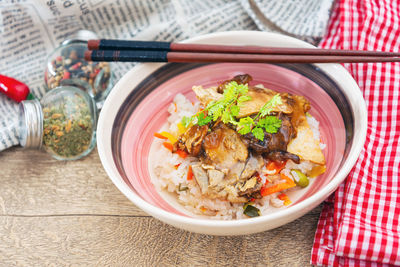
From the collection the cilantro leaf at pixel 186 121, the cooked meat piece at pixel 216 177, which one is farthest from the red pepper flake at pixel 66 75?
the cooked meat piece at pixel 216 177

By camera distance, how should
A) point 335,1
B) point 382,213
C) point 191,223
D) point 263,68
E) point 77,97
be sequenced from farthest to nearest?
1. point 335,1
2. point 77,97
3. point 263,68
4. point 382,213
5. point 191,223

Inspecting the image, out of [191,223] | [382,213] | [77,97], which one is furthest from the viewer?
[77,97]

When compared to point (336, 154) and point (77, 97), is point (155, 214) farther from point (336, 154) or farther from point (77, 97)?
point (77, 97)

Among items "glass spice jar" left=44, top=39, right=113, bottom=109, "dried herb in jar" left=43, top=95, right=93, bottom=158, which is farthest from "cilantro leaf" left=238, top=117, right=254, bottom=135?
"glass spice jar" left=44, top=39, right=113, bottom=109

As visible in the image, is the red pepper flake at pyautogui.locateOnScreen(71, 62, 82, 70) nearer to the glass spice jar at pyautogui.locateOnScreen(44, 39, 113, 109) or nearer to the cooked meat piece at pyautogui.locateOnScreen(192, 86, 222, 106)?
the glass spice jar at pyautogui.locateOnScreen(44, 39, 113, 109)

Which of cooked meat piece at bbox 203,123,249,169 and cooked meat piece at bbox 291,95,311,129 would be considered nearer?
cooked meat piece at bbox 203,123,249,169

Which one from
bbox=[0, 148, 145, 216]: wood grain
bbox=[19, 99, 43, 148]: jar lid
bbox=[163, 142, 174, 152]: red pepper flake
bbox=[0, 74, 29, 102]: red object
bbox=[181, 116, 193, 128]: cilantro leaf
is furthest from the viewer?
bbox=[0, 74, 29, 102]: red object

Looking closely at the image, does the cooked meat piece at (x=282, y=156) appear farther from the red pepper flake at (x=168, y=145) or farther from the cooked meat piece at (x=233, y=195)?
the red pepper flake at (x=168, y=145)

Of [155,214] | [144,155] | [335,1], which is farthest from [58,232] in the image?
[335,1]
